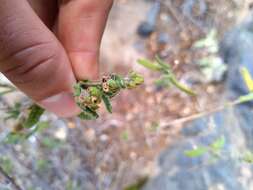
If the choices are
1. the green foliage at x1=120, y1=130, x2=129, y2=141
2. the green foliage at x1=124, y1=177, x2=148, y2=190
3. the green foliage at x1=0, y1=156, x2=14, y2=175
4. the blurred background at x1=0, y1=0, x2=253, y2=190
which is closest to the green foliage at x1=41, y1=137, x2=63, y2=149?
the blurred background at x1=0, y1=0, x2=253, y2=190

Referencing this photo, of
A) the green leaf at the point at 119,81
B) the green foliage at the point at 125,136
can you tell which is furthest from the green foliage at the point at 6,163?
the green leaf at the point at 119,81

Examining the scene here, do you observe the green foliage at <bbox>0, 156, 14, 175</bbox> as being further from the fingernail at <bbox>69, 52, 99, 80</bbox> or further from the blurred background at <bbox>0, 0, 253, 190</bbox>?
the fingernail at <bbox>69, 52, 99, 80</bbox>

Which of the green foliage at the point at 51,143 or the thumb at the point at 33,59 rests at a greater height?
the thumb at the point at 33,59

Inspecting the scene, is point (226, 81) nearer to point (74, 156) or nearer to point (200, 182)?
point (200, 182)

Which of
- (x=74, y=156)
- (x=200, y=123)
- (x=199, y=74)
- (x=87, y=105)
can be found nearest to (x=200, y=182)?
(x=200, y=123)

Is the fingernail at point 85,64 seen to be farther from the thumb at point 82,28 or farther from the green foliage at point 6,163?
the green foliage at point 6,163

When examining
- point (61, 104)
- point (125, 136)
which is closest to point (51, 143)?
point (125, 136)

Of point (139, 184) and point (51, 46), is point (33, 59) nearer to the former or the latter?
point (51, 46)
